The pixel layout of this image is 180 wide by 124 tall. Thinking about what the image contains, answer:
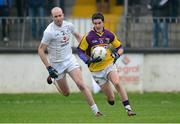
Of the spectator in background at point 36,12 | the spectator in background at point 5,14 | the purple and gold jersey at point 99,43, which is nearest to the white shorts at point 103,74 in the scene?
the purple and gold jersey at point 99,43

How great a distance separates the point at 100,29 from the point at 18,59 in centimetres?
797

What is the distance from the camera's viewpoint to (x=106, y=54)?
63.4ft

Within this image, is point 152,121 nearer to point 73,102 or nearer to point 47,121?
point 47,121

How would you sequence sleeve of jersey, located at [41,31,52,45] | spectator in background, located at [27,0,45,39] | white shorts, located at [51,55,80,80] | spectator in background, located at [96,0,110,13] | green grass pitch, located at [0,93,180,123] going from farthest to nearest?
spectator in background, located at [96,0,110,13]
spectator in background, located at [27,0,45,39]
white shorts, located at [51,55,80,80]
sleeve of jersey, located at [41,31,52,45]
green grass pitch, located at [0,93,180,123]

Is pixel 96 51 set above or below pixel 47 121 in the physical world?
above

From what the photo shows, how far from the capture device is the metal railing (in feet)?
88.3

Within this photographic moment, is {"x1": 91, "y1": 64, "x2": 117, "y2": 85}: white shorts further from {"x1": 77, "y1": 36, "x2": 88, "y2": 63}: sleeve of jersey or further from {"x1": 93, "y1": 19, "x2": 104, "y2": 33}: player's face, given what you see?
{"x1": 93, "y1": 19, "x2": 104, "y2": 33}: player's face

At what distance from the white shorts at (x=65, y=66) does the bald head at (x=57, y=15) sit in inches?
36.3

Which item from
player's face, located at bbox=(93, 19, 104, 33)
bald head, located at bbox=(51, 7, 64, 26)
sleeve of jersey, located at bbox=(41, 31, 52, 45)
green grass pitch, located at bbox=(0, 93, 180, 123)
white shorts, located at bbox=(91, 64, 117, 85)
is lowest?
green grass pitch, located at bbox=(0, 93, 180, 123)

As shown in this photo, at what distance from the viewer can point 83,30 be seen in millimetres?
27250

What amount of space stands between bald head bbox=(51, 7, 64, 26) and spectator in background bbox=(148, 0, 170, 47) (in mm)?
7619

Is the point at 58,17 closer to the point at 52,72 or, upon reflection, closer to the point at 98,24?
the point at 98,24

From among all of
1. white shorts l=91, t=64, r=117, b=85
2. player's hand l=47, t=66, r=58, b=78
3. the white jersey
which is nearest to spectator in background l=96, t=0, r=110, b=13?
the white jersey

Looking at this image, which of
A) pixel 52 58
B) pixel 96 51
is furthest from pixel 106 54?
pixel 52 58
